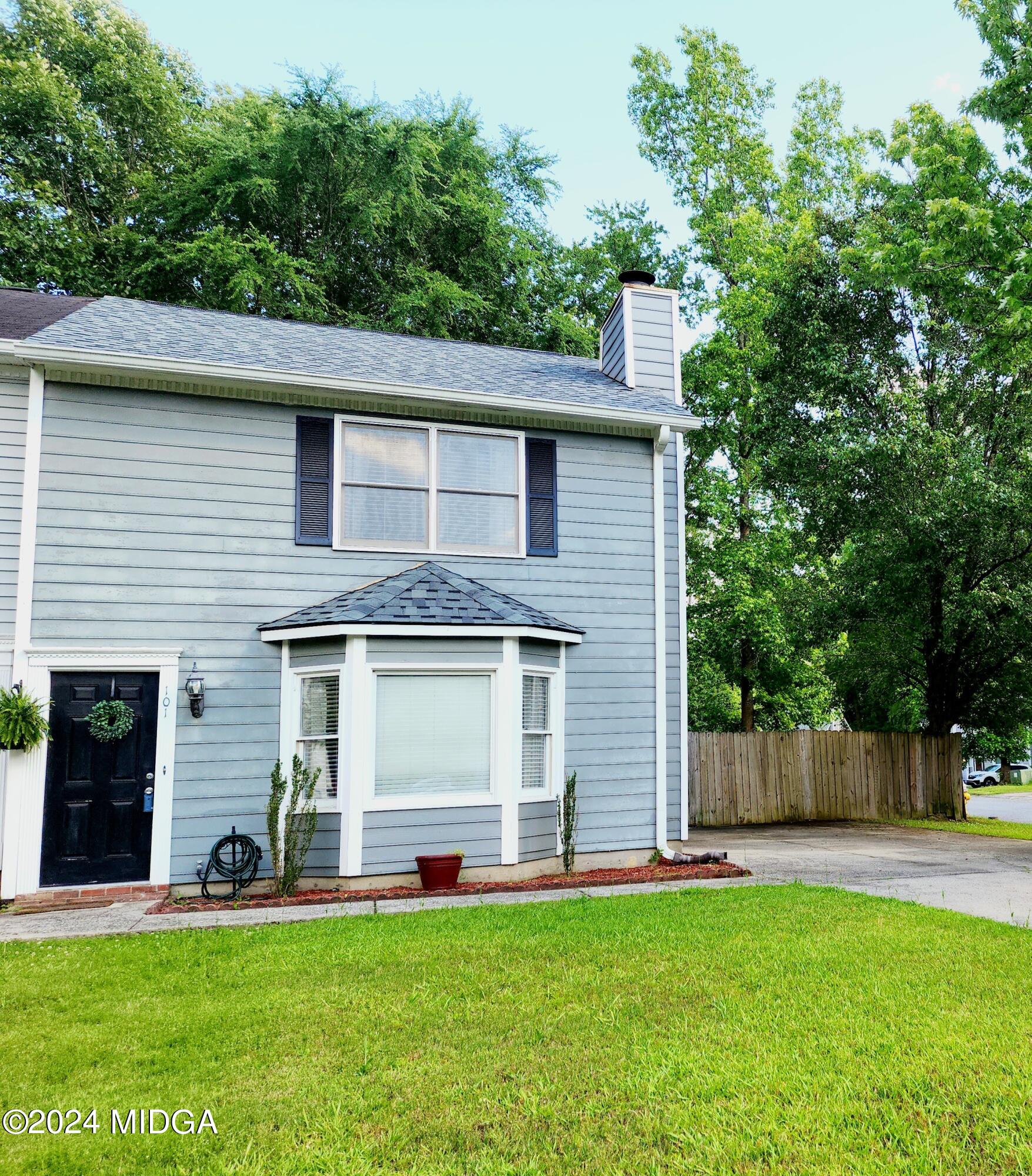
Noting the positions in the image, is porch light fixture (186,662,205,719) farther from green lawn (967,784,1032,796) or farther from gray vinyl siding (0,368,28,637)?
green lawn (967,784,1032,796)

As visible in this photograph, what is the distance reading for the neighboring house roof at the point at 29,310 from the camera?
9109 millimetres

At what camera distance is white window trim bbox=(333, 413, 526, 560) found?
29.6ft

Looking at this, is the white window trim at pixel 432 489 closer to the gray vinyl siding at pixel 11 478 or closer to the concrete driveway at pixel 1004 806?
the gray vinyl siding at pixel 11 478

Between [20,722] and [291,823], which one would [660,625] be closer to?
[291,823]

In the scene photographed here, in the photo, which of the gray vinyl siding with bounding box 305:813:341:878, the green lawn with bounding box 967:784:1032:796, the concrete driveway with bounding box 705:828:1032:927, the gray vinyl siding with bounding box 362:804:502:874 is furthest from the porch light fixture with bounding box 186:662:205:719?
the green lawn with bounding box 967:784:1032:796

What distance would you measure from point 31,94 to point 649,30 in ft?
52.0

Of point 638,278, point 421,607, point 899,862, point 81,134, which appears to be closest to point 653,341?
point 638,278

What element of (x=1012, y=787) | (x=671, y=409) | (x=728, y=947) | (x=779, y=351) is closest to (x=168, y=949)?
(x=728, y=947)

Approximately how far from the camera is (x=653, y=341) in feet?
36.6

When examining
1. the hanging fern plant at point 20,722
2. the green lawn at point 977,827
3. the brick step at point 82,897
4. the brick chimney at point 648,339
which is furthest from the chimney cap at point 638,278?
the green lawn at point 977,827

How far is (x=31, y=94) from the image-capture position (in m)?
20.6

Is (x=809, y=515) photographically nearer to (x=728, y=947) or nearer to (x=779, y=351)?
(x=779, y=351)

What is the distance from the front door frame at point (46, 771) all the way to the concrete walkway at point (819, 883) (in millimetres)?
642

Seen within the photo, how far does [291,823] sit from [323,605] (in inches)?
85.2
